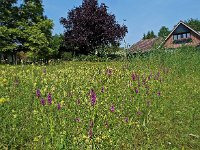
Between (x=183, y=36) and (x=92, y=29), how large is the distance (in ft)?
71.6

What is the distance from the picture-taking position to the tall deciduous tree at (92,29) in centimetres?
3659

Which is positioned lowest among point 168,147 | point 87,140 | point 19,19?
point 168,147

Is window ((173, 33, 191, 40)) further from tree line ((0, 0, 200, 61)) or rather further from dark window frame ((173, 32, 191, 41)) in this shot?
tree line ((0, 0, 200, 61))

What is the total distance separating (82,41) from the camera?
1425 inches

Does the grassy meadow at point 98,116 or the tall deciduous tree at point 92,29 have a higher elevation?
the tall deciduous tree at point 92,29

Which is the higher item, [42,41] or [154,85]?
[42,41]

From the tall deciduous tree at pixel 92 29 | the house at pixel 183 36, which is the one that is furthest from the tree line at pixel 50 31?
the house at pixel 183 36

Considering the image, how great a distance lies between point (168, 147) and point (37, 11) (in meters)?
29.2

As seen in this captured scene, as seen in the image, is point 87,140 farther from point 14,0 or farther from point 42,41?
point 14,0

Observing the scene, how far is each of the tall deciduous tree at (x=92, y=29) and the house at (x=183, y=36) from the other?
17.1 meters

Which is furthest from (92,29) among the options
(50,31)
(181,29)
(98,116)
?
(98,116)

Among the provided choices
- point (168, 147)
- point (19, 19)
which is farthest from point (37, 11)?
point (168, 147)

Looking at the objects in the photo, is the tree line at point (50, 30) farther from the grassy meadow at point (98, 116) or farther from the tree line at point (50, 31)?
the grassy meadow at point (98, 116)

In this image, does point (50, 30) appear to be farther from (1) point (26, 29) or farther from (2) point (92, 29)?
(2) point (92, 29)
